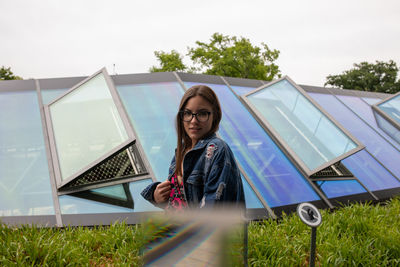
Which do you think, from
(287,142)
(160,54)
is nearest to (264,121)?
(287,142)

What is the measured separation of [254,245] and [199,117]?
1.93m

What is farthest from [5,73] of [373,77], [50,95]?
[373,77]

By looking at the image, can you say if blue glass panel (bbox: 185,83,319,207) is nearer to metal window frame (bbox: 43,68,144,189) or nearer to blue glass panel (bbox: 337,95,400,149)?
metal window frame (bbox: 43,68,144,189)

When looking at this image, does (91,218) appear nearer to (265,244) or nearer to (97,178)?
(97,178)

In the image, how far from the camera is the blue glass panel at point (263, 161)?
4523 mm

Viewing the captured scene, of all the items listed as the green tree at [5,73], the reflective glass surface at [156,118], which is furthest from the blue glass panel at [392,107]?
the green tree at [5,73]

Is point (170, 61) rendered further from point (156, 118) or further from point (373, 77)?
point (373, 77)

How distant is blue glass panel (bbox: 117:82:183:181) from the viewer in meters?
4.57

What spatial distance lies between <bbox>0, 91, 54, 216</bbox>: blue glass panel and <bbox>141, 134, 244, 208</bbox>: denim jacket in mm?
2768

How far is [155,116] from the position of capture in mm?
5281

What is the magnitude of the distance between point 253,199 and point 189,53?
25596 mm

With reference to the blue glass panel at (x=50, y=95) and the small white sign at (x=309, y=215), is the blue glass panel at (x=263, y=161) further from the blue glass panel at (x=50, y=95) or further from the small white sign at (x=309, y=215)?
the blue glass panel at (x=50, y=95)

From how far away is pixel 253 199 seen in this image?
4.19 m

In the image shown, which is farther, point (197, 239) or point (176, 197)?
point (176, 197)
